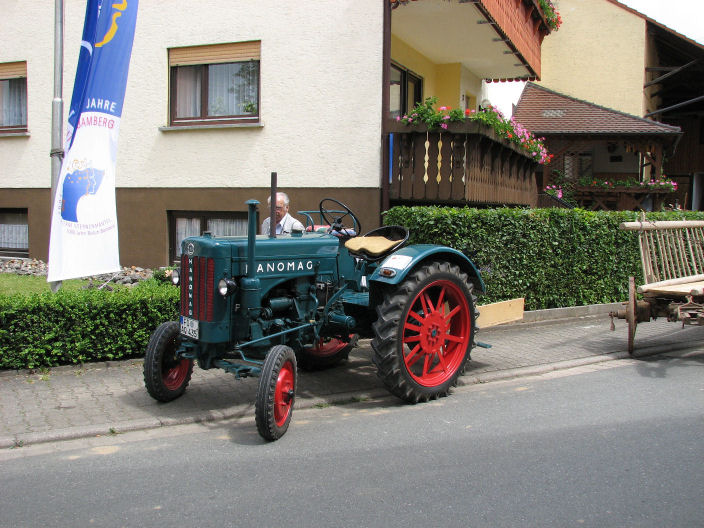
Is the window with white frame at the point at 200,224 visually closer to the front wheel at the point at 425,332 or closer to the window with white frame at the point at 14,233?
the window with white frame at the point at 14,233

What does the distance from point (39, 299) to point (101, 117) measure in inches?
75.8

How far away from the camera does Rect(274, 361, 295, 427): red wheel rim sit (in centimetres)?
455

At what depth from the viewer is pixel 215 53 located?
10445 millimetres

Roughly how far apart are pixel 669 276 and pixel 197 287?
558 cm

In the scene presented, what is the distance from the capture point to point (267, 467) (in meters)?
4.09

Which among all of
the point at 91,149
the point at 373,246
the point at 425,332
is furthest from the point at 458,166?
the point at 91,149

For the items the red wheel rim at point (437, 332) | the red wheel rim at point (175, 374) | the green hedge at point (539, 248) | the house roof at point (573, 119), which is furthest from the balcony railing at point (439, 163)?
the house roof at point (573, 119)

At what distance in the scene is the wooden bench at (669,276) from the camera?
263 inches

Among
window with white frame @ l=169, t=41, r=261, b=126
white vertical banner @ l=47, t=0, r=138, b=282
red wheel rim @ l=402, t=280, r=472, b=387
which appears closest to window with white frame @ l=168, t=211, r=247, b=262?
window with white frame @ l=169, t=41, r=261, b=126

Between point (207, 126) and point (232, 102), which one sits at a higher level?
point (232, 102)

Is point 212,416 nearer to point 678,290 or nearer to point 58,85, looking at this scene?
point 58,85

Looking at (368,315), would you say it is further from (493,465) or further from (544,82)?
(544,82)

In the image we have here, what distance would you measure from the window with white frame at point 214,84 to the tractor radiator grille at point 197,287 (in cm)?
584

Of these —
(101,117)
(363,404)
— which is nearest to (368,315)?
(363,404)
